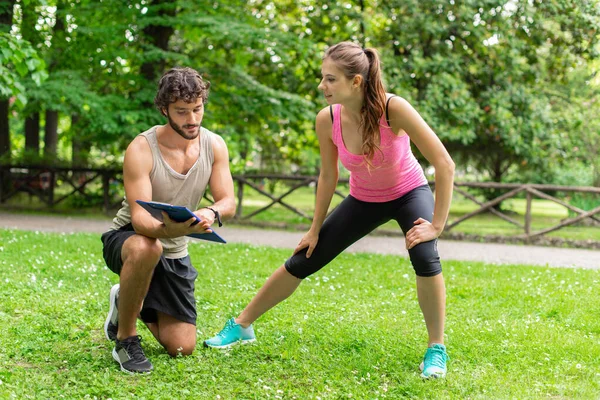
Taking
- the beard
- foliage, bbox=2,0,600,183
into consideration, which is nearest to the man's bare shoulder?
the beard

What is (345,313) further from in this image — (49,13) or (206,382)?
(49,13)

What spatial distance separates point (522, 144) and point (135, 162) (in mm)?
12153

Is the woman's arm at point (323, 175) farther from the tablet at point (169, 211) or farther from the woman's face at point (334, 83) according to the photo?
the tablet at point (169, 211)

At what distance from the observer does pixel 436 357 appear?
4.27 m

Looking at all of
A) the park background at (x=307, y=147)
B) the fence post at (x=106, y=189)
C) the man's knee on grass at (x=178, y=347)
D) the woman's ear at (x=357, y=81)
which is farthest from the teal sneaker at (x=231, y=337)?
the fence post at (x=106, y=189)

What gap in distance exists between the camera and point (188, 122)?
4.26m

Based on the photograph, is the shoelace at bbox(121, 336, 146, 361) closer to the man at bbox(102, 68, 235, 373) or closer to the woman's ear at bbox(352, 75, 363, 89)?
the man at bbox(102, 68, 235, 373)

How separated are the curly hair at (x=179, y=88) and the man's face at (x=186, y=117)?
3cm

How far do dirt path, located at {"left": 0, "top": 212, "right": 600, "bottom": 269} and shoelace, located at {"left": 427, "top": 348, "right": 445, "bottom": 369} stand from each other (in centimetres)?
566

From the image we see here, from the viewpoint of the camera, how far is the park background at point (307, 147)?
4.29 meters

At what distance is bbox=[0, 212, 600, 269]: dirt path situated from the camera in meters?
10.1

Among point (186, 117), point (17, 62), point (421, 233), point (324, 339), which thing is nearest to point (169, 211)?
point (186, 117)

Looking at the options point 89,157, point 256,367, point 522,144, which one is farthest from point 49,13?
point 256,367

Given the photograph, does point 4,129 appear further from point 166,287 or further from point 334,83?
point 334,83
